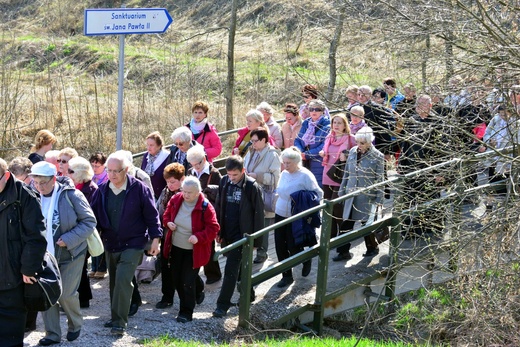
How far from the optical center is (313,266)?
32.0 ft

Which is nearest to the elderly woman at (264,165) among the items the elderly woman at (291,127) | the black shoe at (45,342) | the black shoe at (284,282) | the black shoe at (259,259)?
the black shoe at (259,259)

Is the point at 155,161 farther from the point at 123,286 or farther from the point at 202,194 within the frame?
the point at 123,286

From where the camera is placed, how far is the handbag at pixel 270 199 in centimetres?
960

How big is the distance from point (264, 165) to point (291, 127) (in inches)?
74.7

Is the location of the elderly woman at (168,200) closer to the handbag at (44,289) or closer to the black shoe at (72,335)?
the black shoe at (72,335)

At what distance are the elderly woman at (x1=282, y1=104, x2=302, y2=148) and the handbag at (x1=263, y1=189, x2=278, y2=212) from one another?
1.76 m

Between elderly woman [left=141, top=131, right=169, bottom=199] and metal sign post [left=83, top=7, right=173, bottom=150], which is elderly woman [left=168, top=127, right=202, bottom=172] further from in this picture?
metal sign post [left=83, top=7, right=173, bottom=150]

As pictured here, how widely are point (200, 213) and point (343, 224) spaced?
2.30 meters

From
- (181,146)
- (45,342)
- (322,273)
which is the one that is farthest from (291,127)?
(45,342)

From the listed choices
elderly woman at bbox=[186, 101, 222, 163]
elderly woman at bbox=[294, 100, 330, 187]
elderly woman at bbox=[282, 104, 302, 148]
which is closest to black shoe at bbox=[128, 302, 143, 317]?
elderly woman at bbox=[186, 101, 222, 163]

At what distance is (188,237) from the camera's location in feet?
26.7

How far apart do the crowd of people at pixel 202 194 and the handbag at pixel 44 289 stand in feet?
0.31

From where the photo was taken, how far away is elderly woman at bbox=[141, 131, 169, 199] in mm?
9734

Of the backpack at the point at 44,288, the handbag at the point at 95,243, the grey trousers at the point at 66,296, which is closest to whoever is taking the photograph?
the backpack at the point at 44,288
